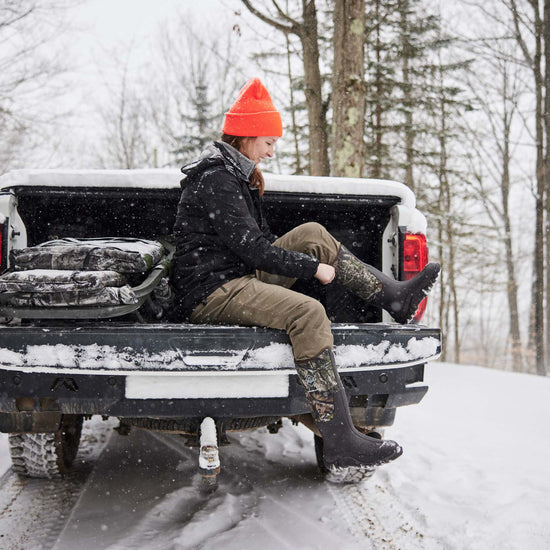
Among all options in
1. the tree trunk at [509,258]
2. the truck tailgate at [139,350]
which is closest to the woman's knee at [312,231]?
the truck tailgate at [139,350]

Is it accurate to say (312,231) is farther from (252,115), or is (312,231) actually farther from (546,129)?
(546,129)

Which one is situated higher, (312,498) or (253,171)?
(253,171)

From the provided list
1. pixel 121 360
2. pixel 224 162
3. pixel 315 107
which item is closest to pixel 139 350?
pixel 121 360

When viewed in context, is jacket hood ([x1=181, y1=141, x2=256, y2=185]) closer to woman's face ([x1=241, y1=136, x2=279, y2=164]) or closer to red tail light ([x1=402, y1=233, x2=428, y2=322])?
woman's face ([x1=241, y1=136, x2=279, y2=164])

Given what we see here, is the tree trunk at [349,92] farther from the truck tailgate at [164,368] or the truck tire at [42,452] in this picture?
the truck tailgate at [164,368]

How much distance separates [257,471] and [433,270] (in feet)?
5.68

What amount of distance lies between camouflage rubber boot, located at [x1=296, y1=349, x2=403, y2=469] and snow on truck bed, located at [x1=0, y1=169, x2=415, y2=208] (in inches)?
39.1

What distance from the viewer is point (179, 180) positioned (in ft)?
8.60

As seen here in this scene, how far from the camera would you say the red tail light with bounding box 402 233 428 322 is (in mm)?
2689

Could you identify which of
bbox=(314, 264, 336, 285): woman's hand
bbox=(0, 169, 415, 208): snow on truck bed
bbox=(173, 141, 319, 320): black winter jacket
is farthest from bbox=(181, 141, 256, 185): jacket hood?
bbox=(314, 264, 336, 285): woman's hand

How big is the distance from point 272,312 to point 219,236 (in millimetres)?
433

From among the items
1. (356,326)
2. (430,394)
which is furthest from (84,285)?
(430,394)

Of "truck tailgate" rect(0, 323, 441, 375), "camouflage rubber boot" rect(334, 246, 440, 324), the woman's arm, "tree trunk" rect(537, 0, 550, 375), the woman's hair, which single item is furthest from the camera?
"tree trunk" rect(537, 0, 550, 375)

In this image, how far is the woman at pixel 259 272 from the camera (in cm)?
201
